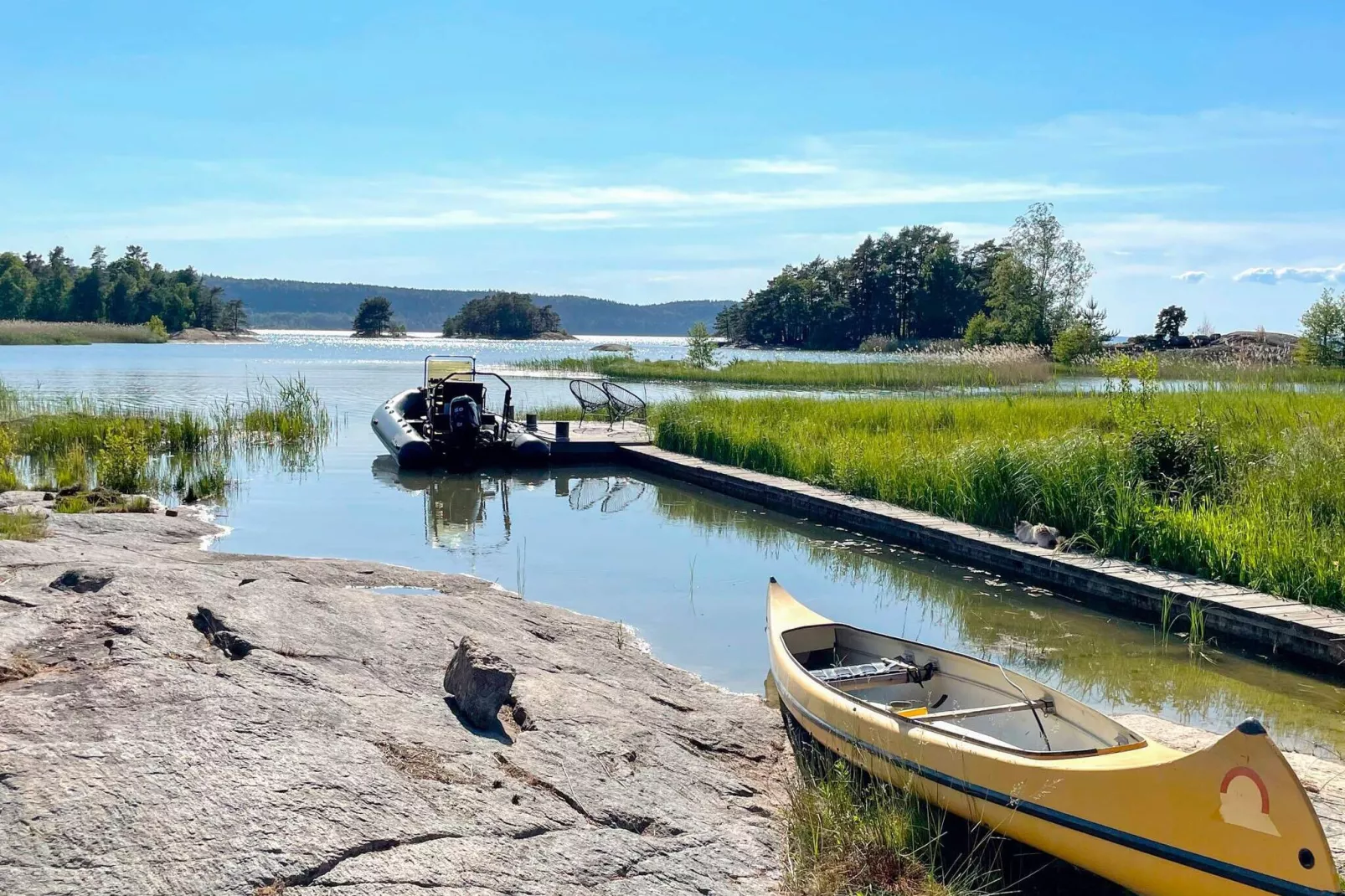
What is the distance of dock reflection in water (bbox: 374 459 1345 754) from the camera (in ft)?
21.6

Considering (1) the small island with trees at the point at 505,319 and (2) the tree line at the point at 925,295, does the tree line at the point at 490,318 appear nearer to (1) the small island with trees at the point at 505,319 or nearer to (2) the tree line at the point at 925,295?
(1) the small island with trees at the point at 505,319

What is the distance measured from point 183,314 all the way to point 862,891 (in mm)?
106085

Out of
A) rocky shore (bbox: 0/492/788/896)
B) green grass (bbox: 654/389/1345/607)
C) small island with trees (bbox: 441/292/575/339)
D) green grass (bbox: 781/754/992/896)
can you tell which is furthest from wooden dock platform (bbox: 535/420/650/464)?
small island with trees (bbox: 441/292/575/339)

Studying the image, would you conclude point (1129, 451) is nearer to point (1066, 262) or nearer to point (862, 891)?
point (862, 891)

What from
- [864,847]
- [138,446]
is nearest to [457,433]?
[138,446]

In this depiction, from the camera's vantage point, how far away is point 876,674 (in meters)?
5.35

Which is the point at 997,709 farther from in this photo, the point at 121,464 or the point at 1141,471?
the point at 121,464

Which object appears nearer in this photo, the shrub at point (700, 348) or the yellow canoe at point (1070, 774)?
the yellow canoe at point (1070, 774)

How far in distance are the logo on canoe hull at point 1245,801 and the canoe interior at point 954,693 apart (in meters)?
0.68

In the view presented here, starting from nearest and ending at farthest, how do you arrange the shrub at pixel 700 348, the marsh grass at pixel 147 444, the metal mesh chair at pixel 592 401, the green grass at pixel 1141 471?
1. the green grass at pixel 1141 471
2. the marsh grass at pixel 147 444
3. the metal mesh chair at pixel 592 401
4. the shrub at pixel 700 348

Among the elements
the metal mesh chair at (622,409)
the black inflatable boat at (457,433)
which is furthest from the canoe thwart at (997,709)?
the metal mesh chair at (622,409)

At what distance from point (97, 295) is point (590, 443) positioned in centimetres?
9119

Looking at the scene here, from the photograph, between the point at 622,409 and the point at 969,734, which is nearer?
the point at 969,734

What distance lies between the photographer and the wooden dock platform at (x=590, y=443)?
1816 cm
